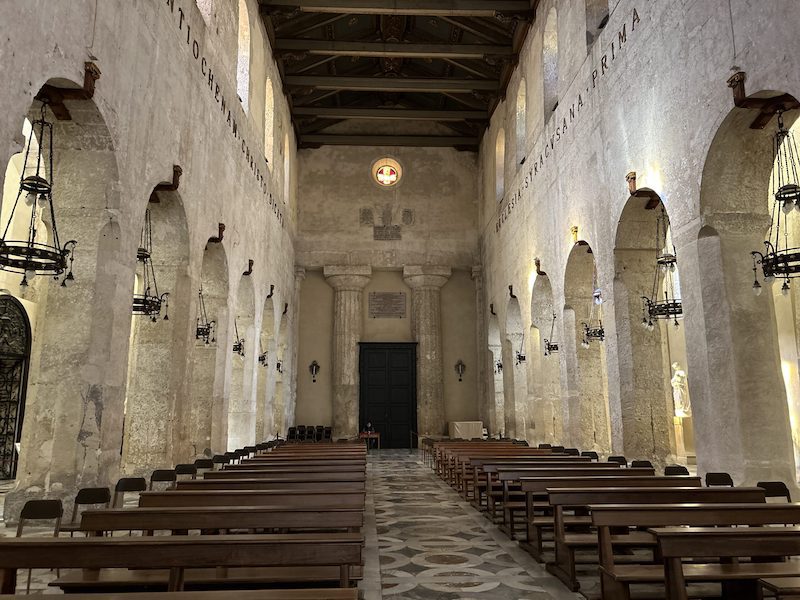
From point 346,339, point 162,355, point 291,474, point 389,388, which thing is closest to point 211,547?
point 291,474

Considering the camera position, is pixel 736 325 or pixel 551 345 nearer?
pixel 736 325

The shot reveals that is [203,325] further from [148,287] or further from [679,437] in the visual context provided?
[679,437]

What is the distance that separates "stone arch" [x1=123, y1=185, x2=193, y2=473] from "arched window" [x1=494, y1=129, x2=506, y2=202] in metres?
12.2

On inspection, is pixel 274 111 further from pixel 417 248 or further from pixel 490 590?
pixel 490 590

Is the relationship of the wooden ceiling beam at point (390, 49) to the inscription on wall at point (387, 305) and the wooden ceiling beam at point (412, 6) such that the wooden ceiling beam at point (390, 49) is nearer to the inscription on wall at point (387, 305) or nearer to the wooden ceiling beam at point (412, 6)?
the wooden ceiling beam at point (412, 6)

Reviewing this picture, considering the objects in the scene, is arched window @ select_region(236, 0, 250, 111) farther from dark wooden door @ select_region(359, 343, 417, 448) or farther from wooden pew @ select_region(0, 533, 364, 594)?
wooden pew @ select_region(0, 533, 364, 594)

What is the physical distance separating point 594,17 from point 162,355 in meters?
9.81

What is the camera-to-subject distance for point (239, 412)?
49.4 ft

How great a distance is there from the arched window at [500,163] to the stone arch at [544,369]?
16.5ft

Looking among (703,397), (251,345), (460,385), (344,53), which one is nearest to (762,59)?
(703,397)

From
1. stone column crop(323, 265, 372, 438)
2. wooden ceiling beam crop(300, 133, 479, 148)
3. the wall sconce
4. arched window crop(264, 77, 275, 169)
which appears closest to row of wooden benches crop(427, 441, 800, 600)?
arched window crop(264, 77, 275, 169)

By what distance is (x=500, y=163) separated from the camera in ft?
66.2

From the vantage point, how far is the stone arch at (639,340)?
10039 millimetres

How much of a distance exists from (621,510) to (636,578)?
0.40 meters
